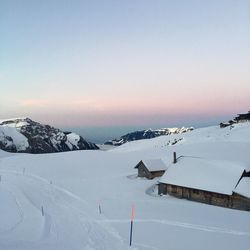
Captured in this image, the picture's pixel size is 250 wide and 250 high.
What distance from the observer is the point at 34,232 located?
70.9 ft

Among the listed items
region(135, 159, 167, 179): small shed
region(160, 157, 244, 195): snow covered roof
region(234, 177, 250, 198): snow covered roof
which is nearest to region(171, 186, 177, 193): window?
region(160, 157, 244, 195): snow covered roof

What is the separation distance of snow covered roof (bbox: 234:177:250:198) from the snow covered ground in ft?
7.07

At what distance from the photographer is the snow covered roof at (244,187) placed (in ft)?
110

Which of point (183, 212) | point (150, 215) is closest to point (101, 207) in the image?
point (150, 215)

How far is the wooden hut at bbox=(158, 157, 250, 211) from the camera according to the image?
3425 cm

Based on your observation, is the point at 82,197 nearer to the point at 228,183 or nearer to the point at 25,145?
the point at 228,183

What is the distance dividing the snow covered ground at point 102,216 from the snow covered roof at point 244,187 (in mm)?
2154

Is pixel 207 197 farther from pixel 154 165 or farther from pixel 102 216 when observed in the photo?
pixel 154 165

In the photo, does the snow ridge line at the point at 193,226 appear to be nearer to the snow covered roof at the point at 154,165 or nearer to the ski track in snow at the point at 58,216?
the ski track in snow at the point at 58,216

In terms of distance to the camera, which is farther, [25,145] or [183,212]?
[25,145]

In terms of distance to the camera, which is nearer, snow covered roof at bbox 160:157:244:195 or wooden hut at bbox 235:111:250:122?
snow covered roof at bbox 160:157:244:195

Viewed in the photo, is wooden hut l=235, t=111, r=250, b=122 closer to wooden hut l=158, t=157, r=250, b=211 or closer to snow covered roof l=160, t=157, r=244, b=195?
snow covered roof l=160, t=157, r=244, b=195

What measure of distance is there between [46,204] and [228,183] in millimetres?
19453

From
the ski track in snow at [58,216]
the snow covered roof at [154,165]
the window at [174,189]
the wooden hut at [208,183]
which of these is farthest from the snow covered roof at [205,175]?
the ski track in snow at [58,216]
